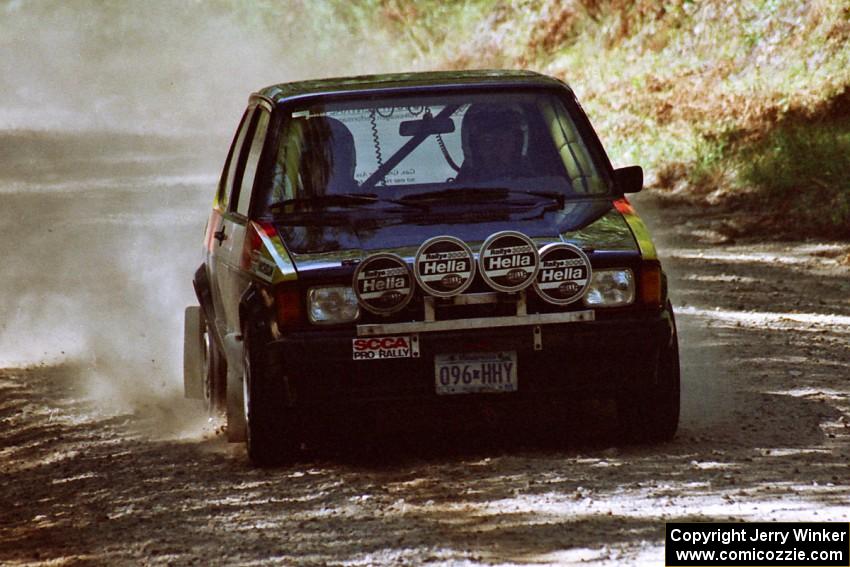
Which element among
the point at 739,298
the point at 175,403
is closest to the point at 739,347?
the point at 739,298

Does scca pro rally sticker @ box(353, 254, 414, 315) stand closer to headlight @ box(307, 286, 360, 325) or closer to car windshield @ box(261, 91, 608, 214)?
headlight @ box(307, 286, 360, 325)

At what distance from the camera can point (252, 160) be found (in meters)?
9.15

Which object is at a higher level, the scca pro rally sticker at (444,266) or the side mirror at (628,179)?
the side mirror at (628,179)

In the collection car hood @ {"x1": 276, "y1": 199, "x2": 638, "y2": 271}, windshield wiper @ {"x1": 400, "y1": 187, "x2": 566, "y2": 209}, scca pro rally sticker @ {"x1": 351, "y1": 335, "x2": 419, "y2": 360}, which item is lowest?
scca pro rally sticker @ {"x1": 351, "y1": 335, "x2": 419, "y2": 360}

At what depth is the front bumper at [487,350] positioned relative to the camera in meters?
7.55

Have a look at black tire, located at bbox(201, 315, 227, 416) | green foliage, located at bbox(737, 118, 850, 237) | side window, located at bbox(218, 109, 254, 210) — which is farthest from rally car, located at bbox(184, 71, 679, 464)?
green foliage, located at bbox(737, 118, 850, 237)

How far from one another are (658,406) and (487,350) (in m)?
0.86

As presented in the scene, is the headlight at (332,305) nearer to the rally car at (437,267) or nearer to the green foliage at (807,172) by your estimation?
the rally car at (437,267)

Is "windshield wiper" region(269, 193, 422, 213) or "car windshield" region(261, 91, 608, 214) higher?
"car windshield" region(261, 91, 608, 214)

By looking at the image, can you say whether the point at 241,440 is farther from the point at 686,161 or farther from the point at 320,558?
the point at 686,161

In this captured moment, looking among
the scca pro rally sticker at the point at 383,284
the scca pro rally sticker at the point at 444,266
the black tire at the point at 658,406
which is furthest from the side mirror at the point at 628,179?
the scca pro rally sticker at the point at 383,284

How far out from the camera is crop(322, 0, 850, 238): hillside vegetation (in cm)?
1873

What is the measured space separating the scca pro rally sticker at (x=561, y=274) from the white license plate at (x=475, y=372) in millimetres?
315

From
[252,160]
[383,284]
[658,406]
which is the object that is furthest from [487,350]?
[252,160]
